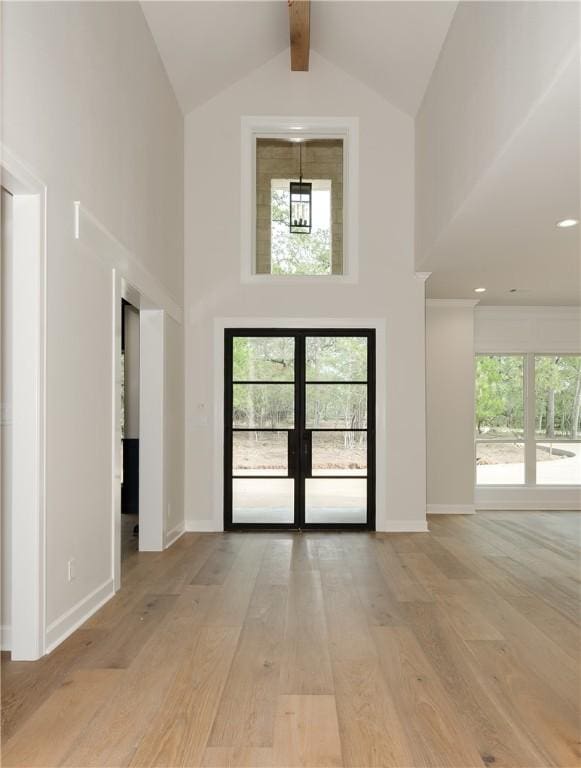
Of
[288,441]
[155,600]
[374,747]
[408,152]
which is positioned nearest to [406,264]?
[408,152]

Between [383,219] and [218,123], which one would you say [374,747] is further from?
[218,123]

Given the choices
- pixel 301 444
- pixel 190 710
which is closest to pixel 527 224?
pixel 301 444

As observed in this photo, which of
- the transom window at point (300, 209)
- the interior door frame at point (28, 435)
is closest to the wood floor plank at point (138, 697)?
the interior door frame at point (28, 435)

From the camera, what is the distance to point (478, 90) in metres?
4.46

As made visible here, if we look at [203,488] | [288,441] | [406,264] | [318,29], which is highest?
[318,29]

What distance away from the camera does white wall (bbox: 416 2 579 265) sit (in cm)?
315

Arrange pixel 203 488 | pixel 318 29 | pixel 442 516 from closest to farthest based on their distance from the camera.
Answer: pixel 318 29, pixel 203 488, pixel 442 516

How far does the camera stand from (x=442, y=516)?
26.6 feet

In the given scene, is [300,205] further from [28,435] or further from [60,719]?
[60,719]

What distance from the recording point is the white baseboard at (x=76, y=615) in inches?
133

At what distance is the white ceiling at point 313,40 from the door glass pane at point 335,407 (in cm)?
308

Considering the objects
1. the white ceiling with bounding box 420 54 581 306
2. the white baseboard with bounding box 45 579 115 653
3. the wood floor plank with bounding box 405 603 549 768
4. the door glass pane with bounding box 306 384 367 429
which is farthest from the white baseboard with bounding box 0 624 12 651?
the door glass pane with bounding box 306 384 367 429

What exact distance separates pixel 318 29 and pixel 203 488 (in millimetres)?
4802

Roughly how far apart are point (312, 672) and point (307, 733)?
60 cm
